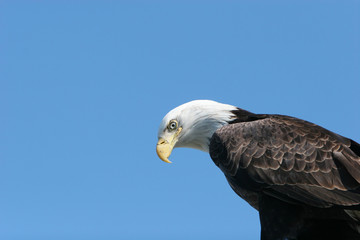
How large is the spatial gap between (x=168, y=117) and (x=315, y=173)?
2421mm

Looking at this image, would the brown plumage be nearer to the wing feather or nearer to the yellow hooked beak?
the wing feather

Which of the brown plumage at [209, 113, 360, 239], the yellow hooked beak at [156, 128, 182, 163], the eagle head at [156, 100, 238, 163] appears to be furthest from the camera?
the eagle head at [156, 100, 238, 163]

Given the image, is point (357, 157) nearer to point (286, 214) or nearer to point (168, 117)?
point (286, 214)

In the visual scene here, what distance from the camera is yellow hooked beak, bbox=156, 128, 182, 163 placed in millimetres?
8398

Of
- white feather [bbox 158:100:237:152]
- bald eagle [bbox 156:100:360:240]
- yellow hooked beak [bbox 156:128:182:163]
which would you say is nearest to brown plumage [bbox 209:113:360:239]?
bald eagle [bbox 156:100:360:240]

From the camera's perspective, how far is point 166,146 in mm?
8492

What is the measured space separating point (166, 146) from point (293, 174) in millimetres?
2034

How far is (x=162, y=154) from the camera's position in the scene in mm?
8406

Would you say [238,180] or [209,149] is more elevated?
[209,149]

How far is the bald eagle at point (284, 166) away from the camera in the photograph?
7293 millimetres

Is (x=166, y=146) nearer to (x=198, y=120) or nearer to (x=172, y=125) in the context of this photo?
(x=172, y=125)

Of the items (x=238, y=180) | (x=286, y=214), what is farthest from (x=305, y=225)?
(x=238, y=180)

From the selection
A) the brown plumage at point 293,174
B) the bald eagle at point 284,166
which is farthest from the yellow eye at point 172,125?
the brown plumage at point 293,174

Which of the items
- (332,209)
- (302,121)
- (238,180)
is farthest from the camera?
(302,121)
